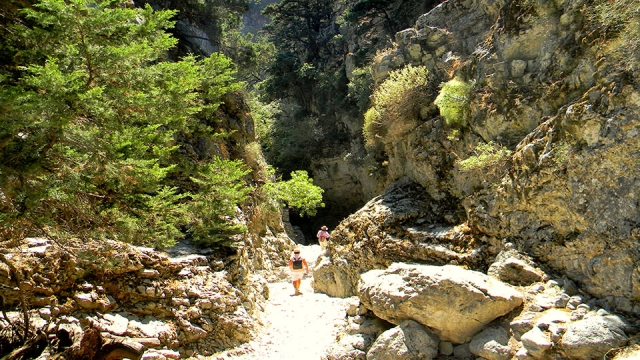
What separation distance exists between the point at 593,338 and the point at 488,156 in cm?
425

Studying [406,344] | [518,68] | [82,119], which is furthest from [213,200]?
[518,68]

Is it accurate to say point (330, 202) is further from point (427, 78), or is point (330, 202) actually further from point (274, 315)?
point (274, 315)

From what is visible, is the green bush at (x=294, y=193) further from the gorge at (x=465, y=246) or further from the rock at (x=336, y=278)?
the rock at (x=336, y=278)

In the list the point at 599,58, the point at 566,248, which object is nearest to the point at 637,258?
the point at 566,248

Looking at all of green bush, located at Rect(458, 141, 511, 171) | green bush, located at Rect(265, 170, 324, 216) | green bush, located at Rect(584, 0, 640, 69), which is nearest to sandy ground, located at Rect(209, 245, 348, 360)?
green bush, located at Rect(265, 170, 324, 216)

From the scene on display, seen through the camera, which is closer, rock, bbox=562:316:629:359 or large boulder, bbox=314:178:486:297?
rock, bbox=562:316:629:359

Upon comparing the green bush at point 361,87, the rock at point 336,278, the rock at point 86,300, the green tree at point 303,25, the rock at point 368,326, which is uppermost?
the green tree at point 303,25

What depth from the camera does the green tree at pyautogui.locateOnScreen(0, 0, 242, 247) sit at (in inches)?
129

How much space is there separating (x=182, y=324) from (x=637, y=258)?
22.6ft

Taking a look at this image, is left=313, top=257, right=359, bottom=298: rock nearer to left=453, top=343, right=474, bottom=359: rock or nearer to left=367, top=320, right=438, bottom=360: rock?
left=367, top=320, right=438, bottom=360: rock

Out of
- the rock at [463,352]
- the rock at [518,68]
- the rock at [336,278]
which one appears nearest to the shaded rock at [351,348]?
the rock at [463,352]

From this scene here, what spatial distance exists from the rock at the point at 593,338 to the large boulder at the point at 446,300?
890 millimetres

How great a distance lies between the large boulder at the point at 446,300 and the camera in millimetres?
5148

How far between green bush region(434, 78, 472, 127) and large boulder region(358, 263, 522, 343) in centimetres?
487
